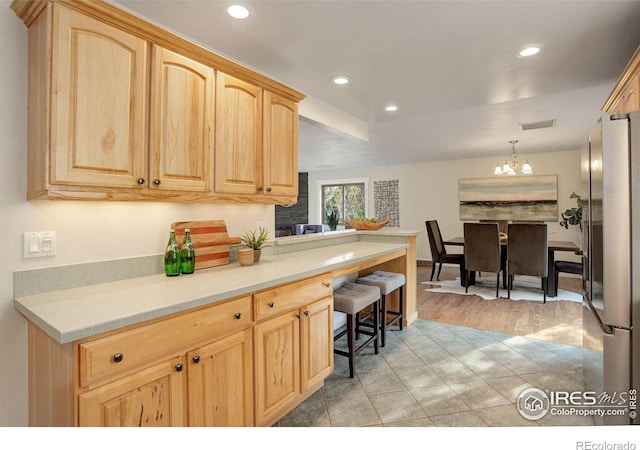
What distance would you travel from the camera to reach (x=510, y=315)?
3982mm

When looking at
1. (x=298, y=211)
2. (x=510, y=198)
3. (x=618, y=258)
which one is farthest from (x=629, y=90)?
(x=298, y=211)

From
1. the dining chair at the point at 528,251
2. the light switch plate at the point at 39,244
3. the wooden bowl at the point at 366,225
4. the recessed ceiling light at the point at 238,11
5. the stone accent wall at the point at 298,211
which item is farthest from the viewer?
the stone accent wall at the point at 298,211

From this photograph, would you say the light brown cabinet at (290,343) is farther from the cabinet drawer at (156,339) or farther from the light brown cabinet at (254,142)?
the light brown cabinet at (254,142)

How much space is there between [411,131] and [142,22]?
3.84m

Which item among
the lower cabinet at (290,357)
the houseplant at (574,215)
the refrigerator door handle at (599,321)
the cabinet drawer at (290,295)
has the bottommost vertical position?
the lower cabinet at (290,357)

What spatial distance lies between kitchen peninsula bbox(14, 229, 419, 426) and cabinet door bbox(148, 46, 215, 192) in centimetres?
54

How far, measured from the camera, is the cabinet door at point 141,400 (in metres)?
1.12

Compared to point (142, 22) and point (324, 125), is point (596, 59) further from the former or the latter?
point (142, 22)

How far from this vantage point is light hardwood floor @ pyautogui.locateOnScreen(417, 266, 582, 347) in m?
3.41

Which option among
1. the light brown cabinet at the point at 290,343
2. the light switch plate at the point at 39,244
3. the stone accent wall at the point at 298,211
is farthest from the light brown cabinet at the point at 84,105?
the stone accent wall at the point at 298,211

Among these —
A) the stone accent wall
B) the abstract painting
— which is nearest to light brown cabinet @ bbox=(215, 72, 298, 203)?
the abstract painting

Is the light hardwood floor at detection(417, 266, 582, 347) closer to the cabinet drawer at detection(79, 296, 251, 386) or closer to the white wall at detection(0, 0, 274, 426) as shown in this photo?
the cabinet drawer at detection(79, 296, 251, 386)

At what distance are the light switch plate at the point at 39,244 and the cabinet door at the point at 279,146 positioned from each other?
115cm
